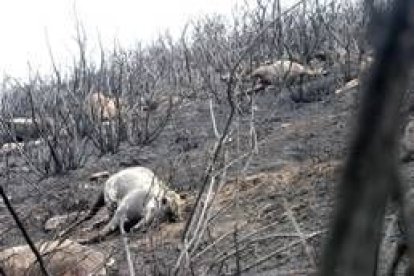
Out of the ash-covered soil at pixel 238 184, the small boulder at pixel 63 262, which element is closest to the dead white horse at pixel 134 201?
the ash-covered soil at pixel 238 184

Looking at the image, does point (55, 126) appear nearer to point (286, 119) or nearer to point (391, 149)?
point (286, 119)

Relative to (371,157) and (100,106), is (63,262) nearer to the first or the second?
(371,157)

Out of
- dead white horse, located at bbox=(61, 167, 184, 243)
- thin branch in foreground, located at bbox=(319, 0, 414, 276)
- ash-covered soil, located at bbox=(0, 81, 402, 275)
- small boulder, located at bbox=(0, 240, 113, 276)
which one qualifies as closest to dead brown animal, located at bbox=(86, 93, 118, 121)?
ash-covered soil, located at bbox=(0, 81, 402, 275)

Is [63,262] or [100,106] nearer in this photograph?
[63,262]

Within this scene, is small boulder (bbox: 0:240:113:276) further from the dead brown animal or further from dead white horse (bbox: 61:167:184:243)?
the dead brown animal

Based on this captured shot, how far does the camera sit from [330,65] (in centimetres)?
1455

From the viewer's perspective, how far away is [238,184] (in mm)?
3852

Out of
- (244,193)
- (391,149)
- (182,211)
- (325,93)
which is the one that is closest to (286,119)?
(325,93)

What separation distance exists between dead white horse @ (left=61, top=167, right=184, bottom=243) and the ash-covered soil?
0.13 m

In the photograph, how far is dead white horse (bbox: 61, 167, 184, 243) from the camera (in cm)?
698

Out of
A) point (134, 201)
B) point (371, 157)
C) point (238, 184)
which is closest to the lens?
point (371, 157)

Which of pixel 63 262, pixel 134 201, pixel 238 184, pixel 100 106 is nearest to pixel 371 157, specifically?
pixel 238 184

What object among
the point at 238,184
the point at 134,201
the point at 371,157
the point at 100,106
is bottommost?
the point at 134,201

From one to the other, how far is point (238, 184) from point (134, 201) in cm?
366
